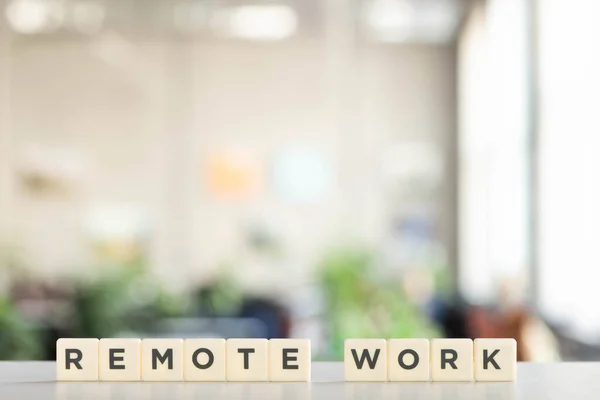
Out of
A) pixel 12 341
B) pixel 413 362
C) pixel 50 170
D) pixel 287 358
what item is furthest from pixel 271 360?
pixel 50 170

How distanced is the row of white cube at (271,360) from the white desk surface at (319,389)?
0.04 feet

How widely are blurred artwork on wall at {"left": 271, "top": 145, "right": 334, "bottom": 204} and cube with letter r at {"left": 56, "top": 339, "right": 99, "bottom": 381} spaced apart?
31.3 ft

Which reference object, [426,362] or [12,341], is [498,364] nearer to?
[426,362]

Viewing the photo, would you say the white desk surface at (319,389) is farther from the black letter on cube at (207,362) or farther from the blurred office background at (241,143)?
the blurred office background at (241,143)

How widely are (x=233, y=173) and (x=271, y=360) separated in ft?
31.6

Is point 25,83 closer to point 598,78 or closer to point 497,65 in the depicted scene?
A: point 497,65

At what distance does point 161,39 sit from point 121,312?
16.3 ft

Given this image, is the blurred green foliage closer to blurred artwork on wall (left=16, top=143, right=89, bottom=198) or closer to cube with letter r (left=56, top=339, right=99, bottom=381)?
blurred artwork on wall (left=16, top=143, right=89, bottom=198)

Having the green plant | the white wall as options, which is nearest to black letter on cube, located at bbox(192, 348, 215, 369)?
the green plant

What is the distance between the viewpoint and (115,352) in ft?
3.19

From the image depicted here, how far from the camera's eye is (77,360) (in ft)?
3.20

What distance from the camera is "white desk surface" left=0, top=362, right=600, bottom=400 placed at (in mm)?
886

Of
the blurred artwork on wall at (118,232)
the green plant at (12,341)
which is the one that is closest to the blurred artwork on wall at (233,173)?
the blurred artwork on wall at (118,232)

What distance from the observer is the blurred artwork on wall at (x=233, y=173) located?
34.7 feet
